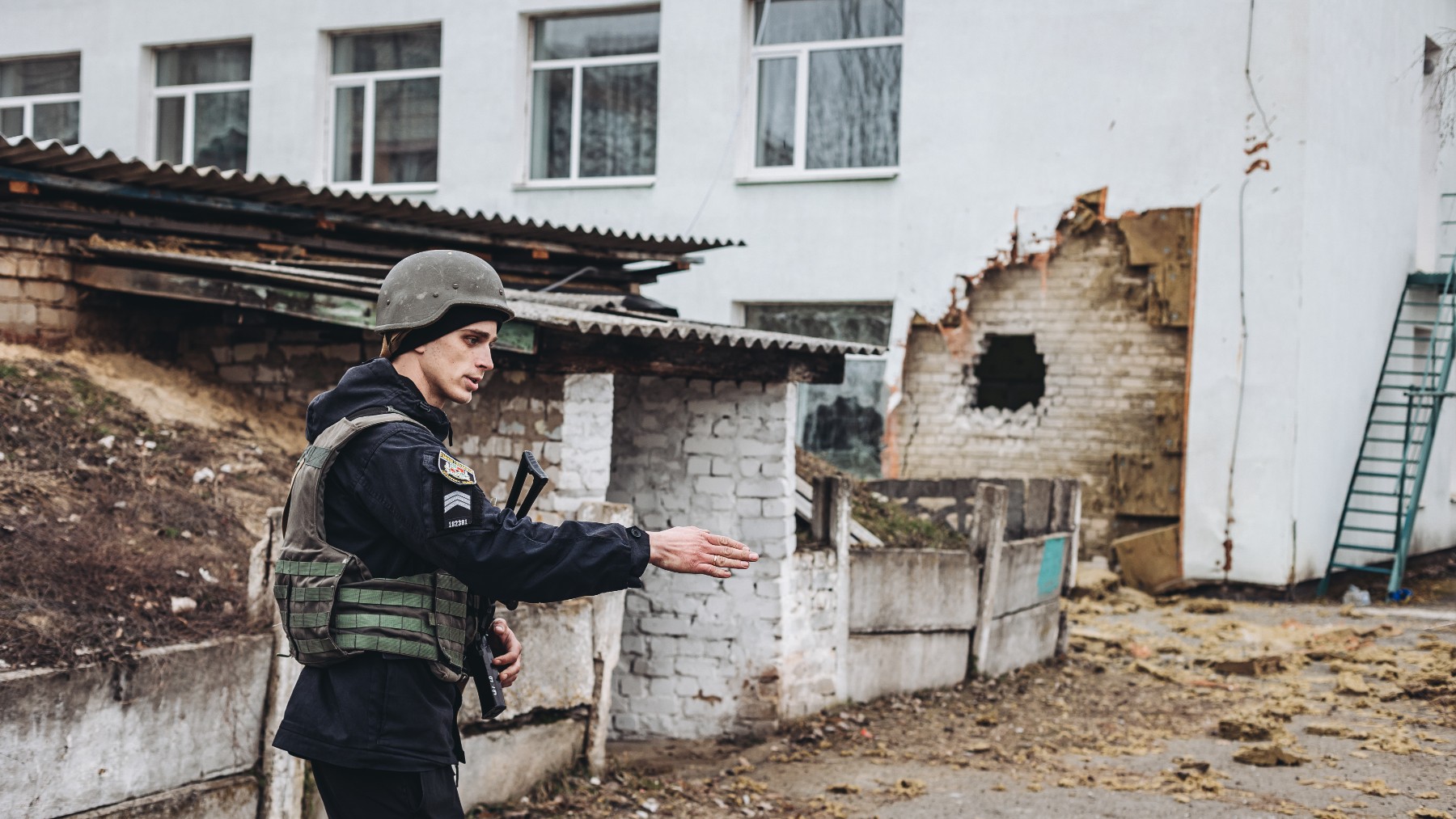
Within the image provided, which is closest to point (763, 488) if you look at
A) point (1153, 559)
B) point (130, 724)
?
point (130, 724)

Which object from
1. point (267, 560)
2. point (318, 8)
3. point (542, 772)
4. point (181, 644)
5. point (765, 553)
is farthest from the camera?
point (318, 8)

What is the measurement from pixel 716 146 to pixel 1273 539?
6392 millimetres

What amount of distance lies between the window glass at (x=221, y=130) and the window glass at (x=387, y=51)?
4.41 feet

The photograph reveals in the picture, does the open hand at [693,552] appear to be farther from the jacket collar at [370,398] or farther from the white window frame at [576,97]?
the white window frame at [576,97]

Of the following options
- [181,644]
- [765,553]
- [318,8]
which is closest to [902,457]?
[765,553]

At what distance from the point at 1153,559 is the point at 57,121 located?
44.6 ft

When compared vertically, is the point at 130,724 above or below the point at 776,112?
below

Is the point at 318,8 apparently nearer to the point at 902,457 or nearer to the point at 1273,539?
the point at 902,457

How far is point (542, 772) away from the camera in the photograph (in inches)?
228

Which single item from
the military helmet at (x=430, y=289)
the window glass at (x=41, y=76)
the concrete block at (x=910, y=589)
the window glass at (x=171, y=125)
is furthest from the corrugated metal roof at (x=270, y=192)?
the window glass at (x=41, y=76)

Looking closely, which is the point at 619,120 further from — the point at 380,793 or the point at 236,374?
the point at 380,793

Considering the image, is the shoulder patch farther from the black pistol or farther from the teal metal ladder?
the teal metal ladder

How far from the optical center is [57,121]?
54.0 ft

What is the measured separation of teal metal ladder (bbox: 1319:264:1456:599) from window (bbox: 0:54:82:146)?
577 inches
